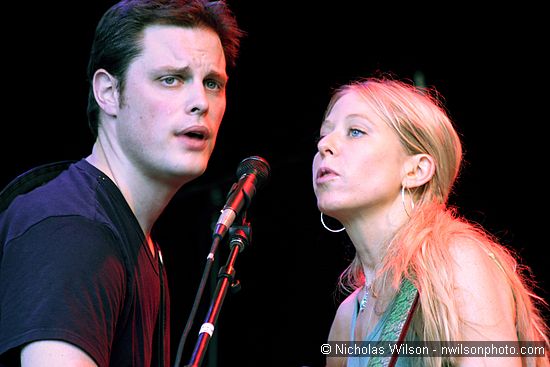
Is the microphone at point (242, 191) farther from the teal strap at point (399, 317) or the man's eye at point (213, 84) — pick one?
the teal strap at point (399, 317)

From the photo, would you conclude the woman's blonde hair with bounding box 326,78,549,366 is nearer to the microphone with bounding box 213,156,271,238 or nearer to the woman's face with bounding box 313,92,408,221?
the woman's face with bounding box 313,92,408,221

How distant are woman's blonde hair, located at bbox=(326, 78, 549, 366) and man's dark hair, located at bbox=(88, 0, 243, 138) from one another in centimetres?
71

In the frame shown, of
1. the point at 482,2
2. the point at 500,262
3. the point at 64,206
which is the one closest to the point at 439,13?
the point at 482,2

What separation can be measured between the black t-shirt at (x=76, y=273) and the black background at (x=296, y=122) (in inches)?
74.2

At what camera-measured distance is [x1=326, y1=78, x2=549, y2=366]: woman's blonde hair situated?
225 cm

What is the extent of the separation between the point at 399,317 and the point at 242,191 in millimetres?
660

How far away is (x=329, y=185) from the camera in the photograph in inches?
105

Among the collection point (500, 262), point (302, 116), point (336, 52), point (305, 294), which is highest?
point (336, 52)

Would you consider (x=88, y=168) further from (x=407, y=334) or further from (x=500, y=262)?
(x=500, y=262)

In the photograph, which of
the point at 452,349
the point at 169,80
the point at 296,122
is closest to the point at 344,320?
the point at 452,349

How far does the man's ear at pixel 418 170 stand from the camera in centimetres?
271

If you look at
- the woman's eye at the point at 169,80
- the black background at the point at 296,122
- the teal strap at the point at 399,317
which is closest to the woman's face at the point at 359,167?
the teal strap at the point at 399,317

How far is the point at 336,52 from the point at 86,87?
1.62 meters

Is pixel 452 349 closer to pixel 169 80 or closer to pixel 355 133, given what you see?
pixel 355 133
